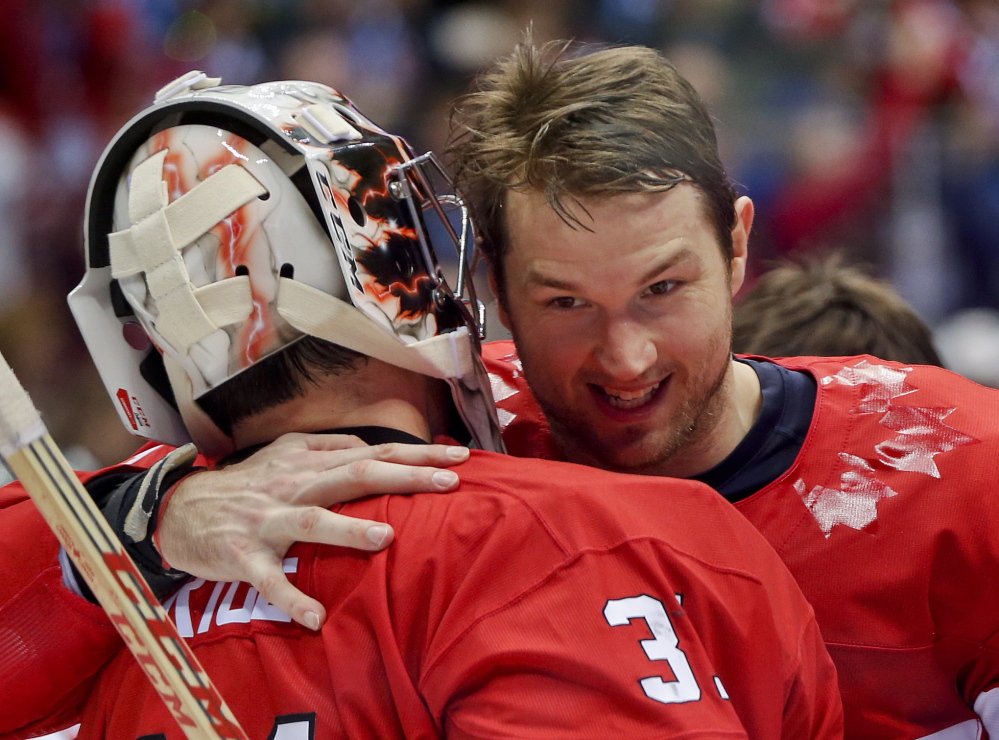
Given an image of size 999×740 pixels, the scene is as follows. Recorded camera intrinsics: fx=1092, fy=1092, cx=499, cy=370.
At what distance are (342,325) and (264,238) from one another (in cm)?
18

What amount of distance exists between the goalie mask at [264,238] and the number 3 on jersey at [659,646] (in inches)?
21.2

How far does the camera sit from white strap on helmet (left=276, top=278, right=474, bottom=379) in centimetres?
162

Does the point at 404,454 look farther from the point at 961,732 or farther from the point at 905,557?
A: the point at 961,732

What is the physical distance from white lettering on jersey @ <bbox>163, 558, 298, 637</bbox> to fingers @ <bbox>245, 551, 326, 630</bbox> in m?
0.03

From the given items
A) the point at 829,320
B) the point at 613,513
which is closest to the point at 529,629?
the point at 613,513

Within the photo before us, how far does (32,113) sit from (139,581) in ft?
16.7

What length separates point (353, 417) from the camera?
5.45 feet

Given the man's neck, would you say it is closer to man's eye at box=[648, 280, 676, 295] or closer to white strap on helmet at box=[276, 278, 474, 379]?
man's eye at box=[648, 280, 676, 295]

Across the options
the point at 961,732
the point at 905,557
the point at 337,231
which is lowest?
the point at 961,732

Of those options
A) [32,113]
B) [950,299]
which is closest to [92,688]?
[950,299]

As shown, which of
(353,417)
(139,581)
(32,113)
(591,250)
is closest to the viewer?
(139,581)

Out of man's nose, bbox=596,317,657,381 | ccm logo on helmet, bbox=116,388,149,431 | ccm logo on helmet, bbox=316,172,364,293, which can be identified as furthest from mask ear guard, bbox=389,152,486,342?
ccm logo on helmet, bbox=116,388,149,431

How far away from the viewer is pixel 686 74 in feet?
17.2

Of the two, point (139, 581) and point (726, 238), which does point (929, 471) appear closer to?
point (726, 238)
